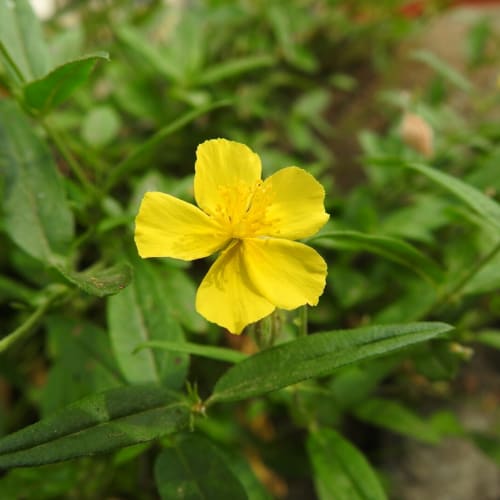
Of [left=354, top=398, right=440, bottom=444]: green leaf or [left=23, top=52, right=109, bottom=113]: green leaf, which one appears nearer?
[left=23, top=52, right=109, bottom=113]: green leaf

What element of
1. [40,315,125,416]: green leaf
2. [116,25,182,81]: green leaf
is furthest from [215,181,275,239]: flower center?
[116,25,182,81]: green leaf

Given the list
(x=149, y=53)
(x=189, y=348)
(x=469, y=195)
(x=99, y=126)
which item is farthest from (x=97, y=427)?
(x=149, y=53)

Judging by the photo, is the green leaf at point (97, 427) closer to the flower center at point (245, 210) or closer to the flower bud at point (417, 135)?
the flower center at point (245, 210)

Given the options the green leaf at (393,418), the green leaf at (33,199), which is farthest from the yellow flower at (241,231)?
the green leaf at (393,418)

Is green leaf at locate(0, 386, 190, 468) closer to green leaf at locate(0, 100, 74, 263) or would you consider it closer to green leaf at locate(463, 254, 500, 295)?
green leaf at locate(0, 100, 74, 263)

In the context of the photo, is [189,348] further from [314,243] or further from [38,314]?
[314,243]

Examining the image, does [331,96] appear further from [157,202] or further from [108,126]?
[157,202]
